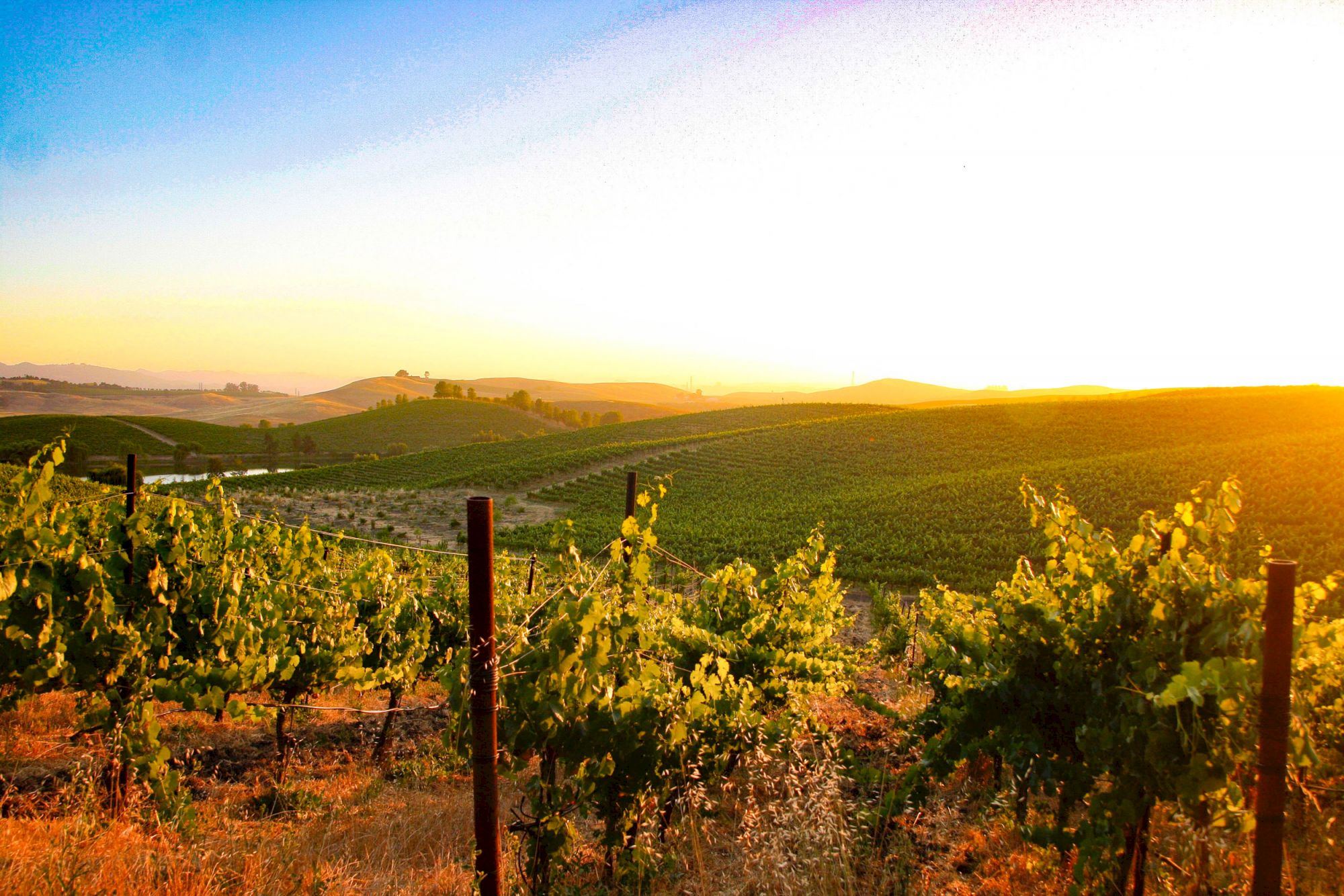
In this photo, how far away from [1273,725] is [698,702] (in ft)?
8.88

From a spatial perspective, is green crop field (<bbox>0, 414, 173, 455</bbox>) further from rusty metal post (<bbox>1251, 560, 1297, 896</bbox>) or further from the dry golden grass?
rusty metal post (<bbox>1251, 560, 1297, 896</bbox>)

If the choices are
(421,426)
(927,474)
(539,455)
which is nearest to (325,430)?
(421,426)

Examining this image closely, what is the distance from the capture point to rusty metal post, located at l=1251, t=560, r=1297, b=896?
A: 2.55 meters

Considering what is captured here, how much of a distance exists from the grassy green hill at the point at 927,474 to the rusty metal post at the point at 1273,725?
962cm

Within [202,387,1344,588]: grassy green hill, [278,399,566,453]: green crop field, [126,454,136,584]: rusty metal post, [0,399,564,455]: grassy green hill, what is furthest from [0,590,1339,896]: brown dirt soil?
[278,399,566,453]: green crop field

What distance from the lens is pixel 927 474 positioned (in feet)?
126

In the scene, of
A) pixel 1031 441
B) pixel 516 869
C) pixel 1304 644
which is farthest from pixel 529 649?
pixel 1031 441

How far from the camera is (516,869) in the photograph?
384 cm

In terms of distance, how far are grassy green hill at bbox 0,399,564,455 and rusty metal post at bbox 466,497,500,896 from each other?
79085 millimetres

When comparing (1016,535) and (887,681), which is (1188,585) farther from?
(1016,535)

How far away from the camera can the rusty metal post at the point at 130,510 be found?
538cm

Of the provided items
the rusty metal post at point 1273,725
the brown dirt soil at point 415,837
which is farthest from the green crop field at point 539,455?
the rusty metal post at point 1273,725

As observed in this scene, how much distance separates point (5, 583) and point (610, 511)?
100 ft

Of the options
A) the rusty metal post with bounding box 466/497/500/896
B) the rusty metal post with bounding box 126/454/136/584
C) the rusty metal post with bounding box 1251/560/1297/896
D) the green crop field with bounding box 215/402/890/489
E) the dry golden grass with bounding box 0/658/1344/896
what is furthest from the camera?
the green crop field with bounding box 215/402/890/489
